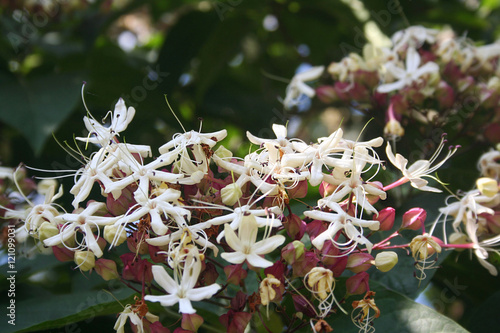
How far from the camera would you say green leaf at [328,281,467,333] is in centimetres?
81

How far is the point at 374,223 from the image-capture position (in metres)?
0.78

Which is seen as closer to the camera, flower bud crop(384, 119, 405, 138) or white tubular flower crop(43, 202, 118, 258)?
white tubular flower crop(43, 202, 118, 258)

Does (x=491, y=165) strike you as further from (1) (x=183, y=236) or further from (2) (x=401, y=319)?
(1) (x=183, y=236)

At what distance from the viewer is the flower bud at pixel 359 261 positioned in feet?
2.58

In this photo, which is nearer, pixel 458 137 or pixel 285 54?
pixel 458 137

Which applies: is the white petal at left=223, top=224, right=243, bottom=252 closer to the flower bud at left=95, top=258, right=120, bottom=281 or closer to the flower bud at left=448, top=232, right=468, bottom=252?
the flower bud at left=95, top=258, right=120, bottom=281

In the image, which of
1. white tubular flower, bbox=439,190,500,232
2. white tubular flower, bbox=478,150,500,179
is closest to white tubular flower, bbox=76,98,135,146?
white tubular flower, bbox=439,190,500,232

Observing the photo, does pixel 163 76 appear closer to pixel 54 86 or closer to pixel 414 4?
pixel 54 86

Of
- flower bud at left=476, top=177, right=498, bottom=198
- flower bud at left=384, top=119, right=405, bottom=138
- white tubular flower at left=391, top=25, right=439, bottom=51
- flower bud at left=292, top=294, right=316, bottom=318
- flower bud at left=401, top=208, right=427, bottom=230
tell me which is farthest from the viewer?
white tubular flower at left=391, top=25, right=439, bottom=51

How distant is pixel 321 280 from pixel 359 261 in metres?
0.09

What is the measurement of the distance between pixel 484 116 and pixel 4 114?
1.44 metres

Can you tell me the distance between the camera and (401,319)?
861 millimetres

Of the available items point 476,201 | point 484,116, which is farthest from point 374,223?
point 484,116

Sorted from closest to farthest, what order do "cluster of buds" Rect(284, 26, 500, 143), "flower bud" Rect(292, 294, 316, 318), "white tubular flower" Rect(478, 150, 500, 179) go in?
"flower bud" Rect(292, 294, 316, 318) → "white tubular flower" Rect(478, 150, 500, 179) → "cluster of buds" Rect(284, 26, 500, 143)
